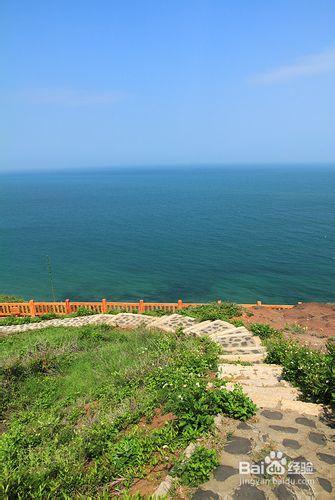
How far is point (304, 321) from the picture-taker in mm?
14594

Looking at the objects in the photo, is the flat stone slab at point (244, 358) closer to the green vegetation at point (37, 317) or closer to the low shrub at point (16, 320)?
the green vegetation at point (37, 317)

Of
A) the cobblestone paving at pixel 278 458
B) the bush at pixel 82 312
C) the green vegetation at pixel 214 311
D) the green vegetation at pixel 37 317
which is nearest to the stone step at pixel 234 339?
the green vegetation at pixel 214 311

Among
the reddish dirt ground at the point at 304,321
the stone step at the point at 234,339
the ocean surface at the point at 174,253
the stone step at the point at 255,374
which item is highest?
the stone step at the point at 255,374

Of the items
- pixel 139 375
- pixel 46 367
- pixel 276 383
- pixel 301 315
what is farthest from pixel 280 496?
pixel 301 315

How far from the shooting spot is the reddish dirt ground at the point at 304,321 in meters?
12.2

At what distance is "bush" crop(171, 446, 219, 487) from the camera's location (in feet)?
15.1

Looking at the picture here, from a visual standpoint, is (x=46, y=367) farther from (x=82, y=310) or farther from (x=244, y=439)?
(x=82, y=310)

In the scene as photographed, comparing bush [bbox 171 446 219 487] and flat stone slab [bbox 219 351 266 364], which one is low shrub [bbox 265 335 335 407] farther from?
bush [bbox 171 446 219 487]

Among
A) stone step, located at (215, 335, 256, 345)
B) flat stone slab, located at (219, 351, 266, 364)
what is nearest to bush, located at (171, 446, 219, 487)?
flat stone slab, located at (219, 351, 266, 364)

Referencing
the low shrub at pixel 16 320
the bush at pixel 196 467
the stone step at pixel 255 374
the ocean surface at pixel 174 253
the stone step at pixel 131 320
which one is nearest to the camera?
the bush at pixel 196 467

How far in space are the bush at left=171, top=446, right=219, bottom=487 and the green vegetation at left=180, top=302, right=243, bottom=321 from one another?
31.2 ft

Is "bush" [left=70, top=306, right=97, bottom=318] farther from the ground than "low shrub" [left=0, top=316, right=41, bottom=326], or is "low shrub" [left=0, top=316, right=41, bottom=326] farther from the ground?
"bush" [left=70, top=306, right=97, bottom=318]

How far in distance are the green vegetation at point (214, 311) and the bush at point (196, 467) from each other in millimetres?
9508

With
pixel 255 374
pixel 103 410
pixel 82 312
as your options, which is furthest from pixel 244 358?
pixel 82 312
